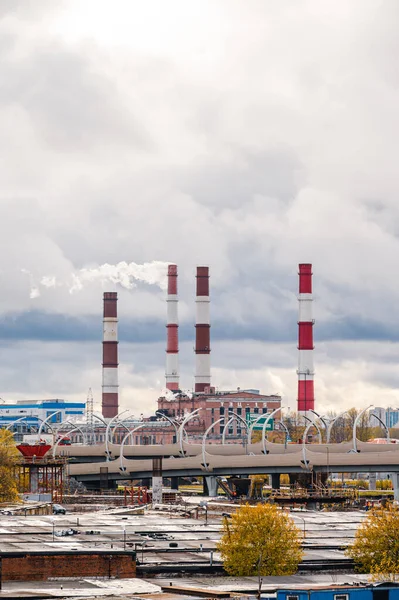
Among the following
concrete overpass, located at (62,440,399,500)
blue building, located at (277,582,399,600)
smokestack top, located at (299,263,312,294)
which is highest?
smokestack top, located at (299,263,312,294)

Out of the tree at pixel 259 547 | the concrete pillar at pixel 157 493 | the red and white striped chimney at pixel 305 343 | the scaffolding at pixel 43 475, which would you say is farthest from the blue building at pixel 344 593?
the red and white striped chimney at pixel 305 343

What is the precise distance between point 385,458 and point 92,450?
132 feet

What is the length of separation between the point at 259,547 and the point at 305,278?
114 meters

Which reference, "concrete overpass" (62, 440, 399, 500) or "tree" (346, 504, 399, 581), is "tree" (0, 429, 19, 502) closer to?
"concrete overpass" (62, 440, 399, 500)

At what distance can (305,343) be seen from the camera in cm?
18075

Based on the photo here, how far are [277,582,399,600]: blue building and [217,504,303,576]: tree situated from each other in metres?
12.1

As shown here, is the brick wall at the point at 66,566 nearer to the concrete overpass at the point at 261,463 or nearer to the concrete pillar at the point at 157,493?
the concrete pillar at the point at 157,493

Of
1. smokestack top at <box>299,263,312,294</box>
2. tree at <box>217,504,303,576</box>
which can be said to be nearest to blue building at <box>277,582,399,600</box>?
tree at <box>217,504,303,576</box>

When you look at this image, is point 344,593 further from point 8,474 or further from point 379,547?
point 8,474

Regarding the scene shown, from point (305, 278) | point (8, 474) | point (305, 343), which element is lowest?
point (8, 474)

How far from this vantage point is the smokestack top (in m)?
180

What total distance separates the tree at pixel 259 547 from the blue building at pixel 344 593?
475 inches

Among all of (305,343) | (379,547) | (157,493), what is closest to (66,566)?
(379,547)

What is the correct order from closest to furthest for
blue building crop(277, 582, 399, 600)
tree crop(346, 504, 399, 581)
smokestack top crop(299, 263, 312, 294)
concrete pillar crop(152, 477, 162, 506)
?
blue building crop(277, 582, 399, 600) < tree crop(346, 504, 399, 581) < concrete pillar crop(152, 477, 162, 506) < smokestack top crop(299, 263, 312, 294)
